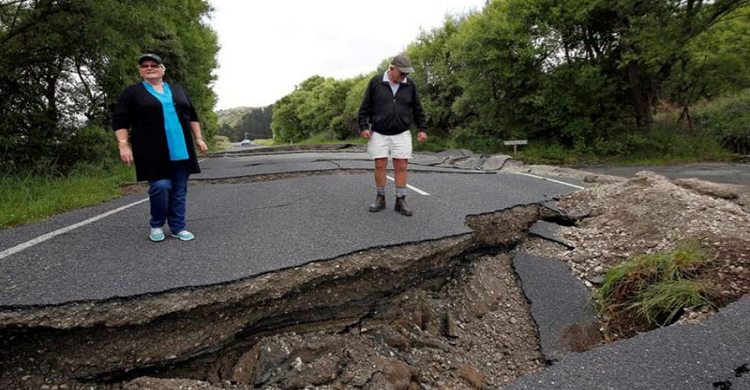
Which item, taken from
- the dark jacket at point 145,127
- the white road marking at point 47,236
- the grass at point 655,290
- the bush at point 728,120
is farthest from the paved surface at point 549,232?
the bush at point 728,120

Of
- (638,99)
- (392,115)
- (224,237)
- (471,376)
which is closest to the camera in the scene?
(471,376)

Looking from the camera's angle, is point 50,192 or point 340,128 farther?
point 340,128

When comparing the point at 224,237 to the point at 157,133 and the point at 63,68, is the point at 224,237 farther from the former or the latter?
the point at 63,68

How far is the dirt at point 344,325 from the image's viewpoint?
90.9 inches

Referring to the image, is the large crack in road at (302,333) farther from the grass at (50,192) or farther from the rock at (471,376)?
the grass at (50,192)

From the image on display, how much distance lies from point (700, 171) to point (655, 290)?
1139cm

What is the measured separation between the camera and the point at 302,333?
9.06ft

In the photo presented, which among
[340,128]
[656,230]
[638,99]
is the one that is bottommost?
[656,230]

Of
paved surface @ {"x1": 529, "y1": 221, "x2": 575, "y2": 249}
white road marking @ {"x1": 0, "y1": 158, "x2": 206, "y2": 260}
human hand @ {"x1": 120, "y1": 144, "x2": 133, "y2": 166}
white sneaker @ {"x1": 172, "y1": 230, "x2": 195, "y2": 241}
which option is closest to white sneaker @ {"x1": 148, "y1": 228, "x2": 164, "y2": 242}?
white sneaker @ {"x1": 172, "y1": 230, "x2": 195, "y2": 241}

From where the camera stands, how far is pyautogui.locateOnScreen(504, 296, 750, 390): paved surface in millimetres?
1989

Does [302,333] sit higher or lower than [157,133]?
lower

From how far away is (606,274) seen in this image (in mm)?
3518

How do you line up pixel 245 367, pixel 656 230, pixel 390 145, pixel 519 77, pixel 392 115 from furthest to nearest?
pixel 519 77, pixel 390 145, pixel 392 115, pixel 656 230, pixel 245 367

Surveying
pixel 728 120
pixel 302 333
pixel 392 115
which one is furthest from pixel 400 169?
pixel 728 120
